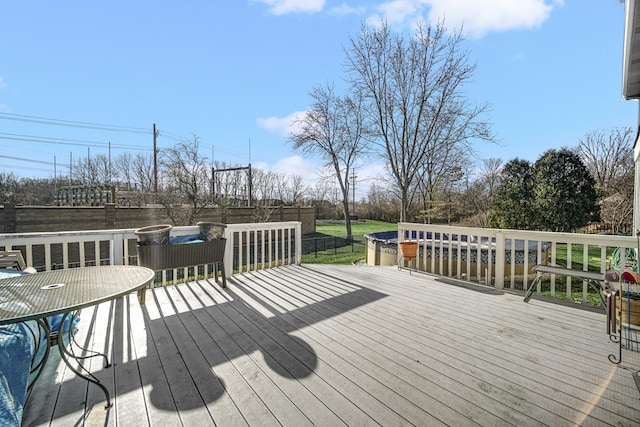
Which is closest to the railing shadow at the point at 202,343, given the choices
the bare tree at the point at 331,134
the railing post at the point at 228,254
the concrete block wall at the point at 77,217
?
the railing post at the point at 228,254

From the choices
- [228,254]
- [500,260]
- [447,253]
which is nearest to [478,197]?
[447,253]

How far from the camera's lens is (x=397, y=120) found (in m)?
8.90

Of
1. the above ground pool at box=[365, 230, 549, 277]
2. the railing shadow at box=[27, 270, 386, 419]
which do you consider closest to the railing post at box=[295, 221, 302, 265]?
the railing shadow at box=[27, 270, 386, 419]

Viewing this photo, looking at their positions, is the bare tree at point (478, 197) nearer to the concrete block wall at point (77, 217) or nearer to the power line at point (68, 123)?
the concrete block wall at point (77, 217)

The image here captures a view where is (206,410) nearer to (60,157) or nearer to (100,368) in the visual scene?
(100,368)

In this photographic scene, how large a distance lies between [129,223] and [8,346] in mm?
11545

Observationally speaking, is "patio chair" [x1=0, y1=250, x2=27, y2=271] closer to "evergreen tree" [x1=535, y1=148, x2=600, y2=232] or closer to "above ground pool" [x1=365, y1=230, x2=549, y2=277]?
"above ground pool" [x1=365, y1=230, x2=549, y2=277]

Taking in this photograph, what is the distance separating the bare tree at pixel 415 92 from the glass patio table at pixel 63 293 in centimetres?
795

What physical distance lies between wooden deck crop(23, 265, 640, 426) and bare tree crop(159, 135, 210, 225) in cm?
902

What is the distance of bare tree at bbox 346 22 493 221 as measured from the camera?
26.7ft

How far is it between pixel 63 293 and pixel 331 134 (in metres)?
14.5

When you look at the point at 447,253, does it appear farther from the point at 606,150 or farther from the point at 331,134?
the point at 606,150

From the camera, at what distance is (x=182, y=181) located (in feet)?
37.7

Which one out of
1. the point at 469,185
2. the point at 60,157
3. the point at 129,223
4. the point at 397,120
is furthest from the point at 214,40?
the point at 60,157
